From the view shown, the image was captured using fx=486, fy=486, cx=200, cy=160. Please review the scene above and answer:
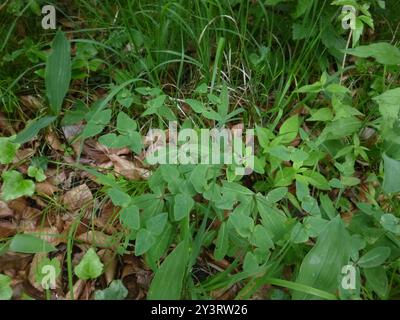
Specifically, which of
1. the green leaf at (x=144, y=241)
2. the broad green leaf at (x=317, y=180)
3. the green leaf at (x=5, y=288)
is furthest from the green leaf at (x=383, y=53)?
the green leaf at (x=5, y=288)

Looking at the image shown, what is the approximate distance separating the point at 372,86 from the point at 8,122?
4.14ft

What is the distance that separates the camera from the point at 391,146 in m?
1.45

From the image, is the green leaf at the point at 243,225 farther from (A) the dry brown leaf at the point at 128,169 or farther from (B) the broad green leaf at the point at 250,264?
(A) the dry brown leaf at the point at 128,169

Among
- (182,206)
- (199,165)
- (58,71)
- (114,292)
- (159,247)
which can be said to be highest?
(58,71)

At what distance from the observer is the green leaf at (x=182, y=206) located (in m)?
1.23

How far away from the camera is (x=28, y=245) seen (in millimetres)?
1273

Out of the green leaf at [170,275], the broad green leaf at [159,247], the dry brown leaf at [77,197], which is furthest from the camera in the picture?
the dry brown leaf at [77,197]

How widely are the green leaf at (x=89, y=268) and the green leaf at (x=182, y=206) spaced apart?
242 mm

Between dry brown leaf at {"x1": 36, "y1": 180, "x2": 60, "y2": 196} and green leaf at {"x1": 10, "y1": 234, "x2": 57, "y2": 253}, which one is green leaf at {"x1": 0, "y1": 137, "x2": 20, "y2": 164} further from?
green leaf at {"x1": 10, "y1": 234, "x2": 57, "y2": 253}

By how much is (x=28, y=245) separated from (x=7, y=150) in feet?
1.14

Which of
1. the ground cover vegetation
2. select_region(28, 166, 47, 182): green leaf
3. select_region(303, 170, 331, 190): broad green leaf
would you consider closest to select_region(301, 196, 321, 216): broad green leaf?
the ground cover vegetation

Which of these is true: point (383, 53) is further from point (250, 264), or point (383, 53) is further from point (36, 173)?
point (36, 173)

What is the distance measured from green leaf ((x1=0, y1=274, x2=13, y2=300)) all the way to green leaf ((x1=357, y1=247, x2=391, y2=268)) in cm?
89

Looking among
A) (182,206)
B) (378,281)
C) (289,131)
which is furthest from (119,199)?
(378,281)
